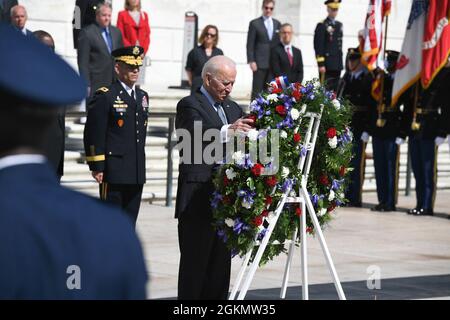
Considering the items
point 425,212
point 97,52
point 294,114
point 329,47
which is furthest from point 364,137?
point 294,114

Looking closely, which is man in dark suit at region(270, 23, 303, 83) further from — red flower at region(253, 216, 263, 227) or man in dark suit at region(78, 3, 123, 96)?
red flower at region(253, 216, 263, 227)

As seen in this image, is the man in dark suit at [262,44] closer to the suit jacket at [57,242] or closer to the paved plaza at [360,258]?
the paved plaza at [360,258]

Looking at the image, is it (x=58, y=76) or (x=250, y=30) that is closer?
(x=58, y=76)

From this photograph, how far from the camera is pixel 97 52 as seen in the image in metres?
13.1

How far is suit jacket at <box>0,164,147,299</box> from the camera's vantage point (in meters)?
2.10

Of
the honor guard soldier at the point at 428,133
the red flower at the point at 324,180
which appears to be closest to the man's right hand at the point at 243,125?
the red flower at the point at 324,180

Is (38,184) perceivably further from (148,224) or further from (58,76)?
(148,224)

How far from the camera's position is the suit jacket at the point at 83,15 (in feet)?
44.5

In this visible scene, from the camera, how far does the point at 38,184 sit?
2170mm

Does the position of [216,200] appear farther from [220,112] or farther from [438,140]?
[438,140]

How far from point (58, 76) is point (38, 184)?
0.21 metres

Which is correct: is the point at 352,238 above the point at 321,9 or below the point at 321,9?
below
